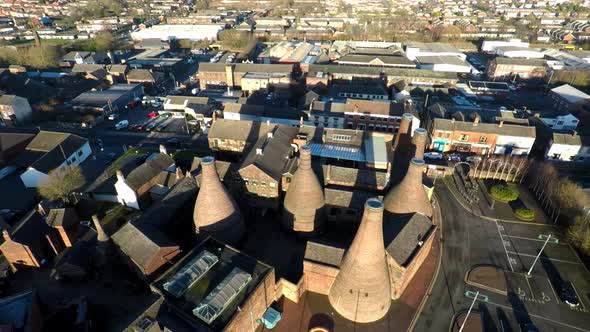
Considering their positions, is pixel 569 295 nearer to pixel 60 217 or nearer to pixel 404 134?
pixel 404 134

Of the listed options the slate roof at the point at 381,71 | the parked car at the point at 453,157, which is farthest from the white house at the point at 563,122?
the slate roof at the point at 381,71

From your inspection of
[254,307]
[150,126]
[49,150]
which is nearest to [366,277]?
[254,307]

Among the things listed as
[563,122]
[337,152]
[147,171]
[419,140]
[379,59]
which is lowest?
[147,171]

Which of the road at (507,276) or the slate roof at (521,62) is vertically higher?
the slate roof at (521,62)

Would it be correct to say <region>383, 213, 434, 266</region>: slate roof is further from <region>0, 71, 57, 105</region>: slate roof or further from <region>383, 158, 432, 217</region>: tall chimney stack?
<region>0, 71, 57, 105</region>: slate roof

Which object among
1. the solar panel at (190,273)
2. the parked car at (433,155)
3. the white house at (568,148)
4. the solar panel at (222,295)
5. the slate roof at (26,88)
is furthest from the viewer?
the slate roof at (26,88)

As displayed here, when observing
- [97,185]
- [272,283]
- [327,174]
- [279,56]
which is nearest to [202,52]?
[279,56]

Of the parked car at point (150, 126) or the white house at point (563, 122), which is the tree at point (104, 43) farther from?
the white house at point (563, 122)
